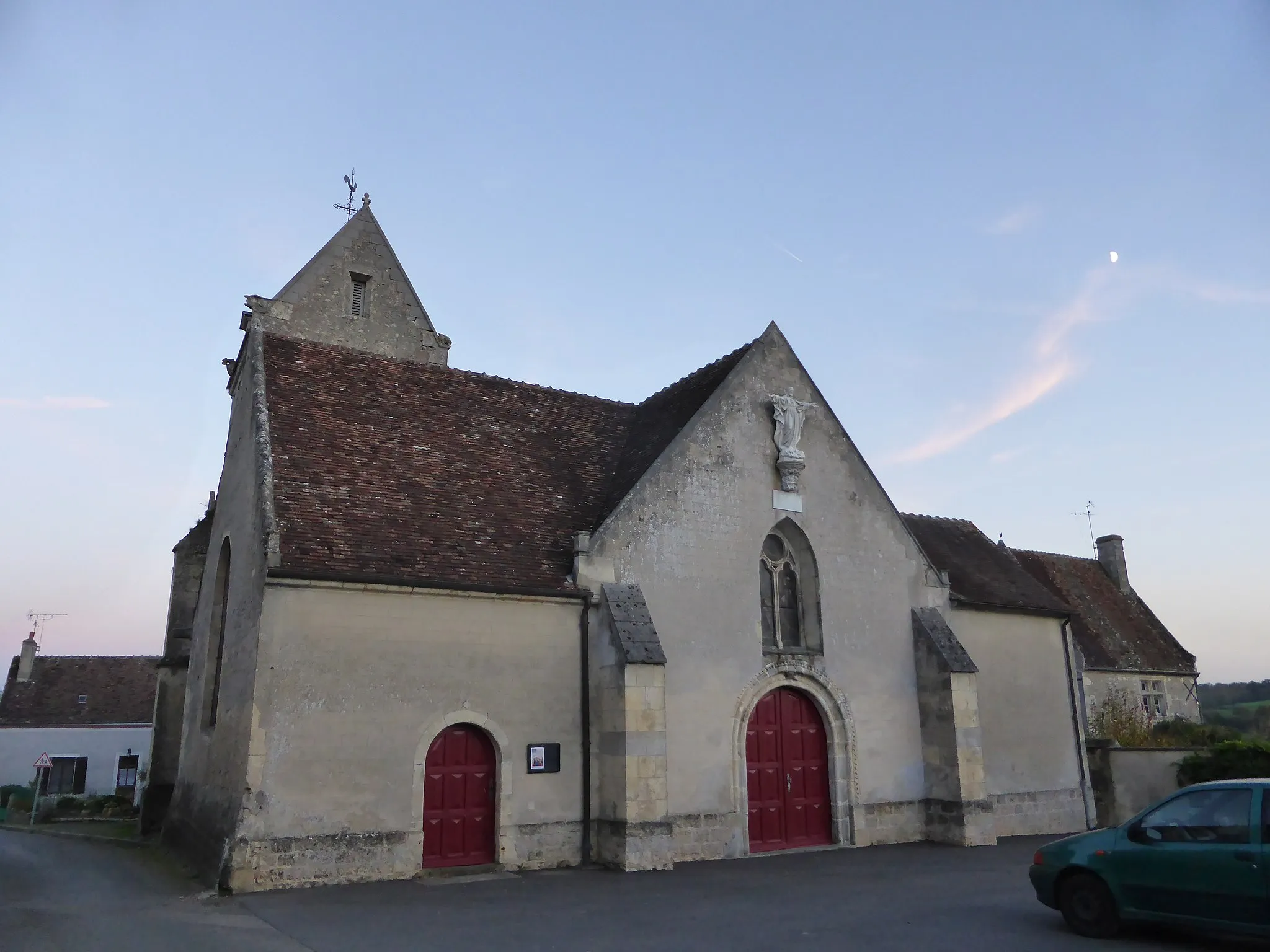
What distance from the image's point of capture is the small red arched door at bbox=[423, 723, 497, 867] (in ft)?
41.3

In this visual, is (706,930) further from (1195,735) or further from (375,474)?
(1195,735)

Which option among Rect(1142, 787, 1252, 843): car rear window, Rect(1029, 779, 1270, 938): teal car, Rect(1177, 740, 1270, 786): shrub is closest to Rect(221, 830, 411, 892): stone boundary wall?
Rect(1029, 779, 1270, 938): teal car

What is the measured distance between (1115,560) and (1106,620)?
444 centimetres

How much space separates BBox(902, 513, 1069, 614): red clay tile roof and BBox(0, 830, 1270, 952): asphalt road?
23.8 feet

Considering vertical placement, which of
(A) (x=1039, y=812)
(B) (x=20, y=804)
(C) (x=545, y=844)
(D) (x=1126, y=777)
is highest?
(D) (x=1126, y=777)

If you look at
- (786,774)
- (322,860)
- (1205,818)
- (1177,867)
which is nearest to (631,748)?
(786,774)

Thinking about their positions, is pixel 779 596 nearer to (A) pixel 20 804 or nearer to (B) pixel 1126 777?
(B) pixel 1126 777

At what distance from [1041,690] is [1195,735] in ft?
21.0

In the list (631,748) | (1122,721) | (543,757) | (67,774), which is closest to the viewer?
(631,748)

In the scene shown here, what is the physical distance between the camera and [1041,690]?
19.7 meters

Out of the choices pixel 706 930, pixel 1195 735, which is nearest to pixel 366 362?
pixel 706 930

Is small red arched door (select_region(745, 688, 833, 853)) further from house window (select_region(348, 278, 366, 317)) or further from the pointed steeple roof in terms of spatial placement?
house window (select_region(348, 278, 366, 317))

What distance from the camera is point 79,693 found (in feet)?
132

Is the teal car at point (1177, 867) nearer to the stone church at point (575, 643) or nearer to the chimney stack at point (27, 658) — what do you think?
the stone church at point (575, 643)
